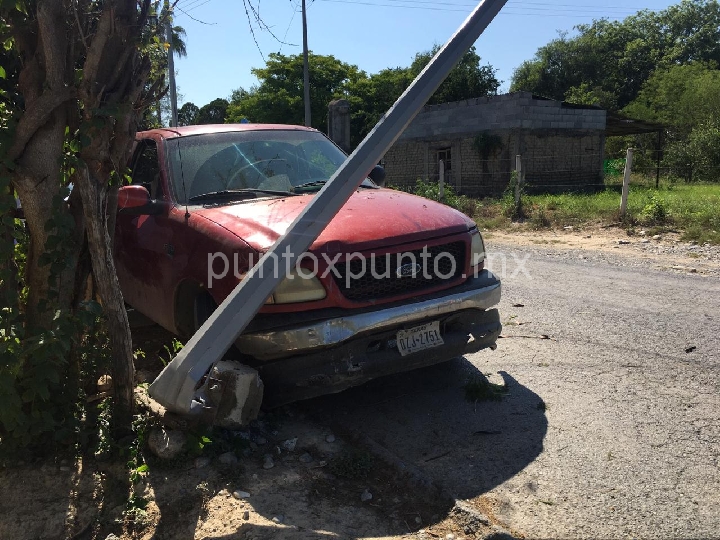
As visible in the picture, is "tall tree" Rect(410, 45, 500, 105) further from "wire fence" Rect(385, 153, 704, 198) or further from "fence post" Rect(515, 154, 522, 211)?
"fence post" Rect(515, 154, 522, 211)

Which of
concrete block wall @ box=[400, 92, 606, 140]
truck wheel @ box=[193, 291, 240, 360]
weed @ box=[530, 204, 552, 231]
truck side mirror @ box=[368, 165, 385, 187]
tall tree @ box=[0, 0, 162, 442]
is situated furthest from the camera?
concrete block wall @ box=[400, 92, 606, 140]

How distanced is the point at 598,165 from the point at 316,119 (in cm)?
2041

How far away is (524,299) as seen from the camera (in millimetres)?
6543

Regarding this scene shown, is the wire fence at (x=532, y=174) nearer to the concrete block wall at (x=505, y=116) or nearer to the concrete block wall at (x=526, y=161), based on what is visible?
the concrete block wall at (x=526, y=161)

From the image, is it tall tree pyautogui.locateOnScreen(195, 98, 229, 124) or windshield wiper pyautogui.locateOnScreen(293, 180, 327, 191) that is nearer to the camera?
windshield wiper pyautogui.locateOnScreen(293, 180, 327, 191)

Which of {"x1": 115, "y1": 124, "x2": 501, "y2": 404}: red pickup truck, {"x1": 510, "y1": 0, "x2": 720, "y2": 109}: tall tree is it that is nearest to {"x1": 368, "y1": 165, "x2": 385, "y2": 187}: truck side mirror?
{"x1": 115, "y1": 124, "x2": 501, "y2": 404}: red pickup truck

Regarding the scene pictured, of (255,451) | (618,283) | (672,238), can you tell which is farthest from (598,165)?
(255,451)

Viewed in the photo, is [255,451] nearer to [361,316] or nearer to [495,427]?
[361,316]

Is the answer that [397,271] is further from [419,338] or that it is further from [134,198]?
[134,198]

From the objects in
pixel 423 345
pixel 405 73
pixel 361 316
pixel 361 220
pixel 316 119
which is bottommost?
pixel 423 345

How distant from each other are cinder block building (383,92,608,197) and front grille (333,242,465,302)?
54.1 feet

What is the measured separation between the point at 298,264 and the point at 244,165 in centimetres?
151

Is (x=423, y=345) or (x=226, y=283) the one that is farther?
(x=423, y=345)

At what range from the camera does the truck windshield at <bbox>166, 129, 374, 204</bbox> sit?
4188 mm
